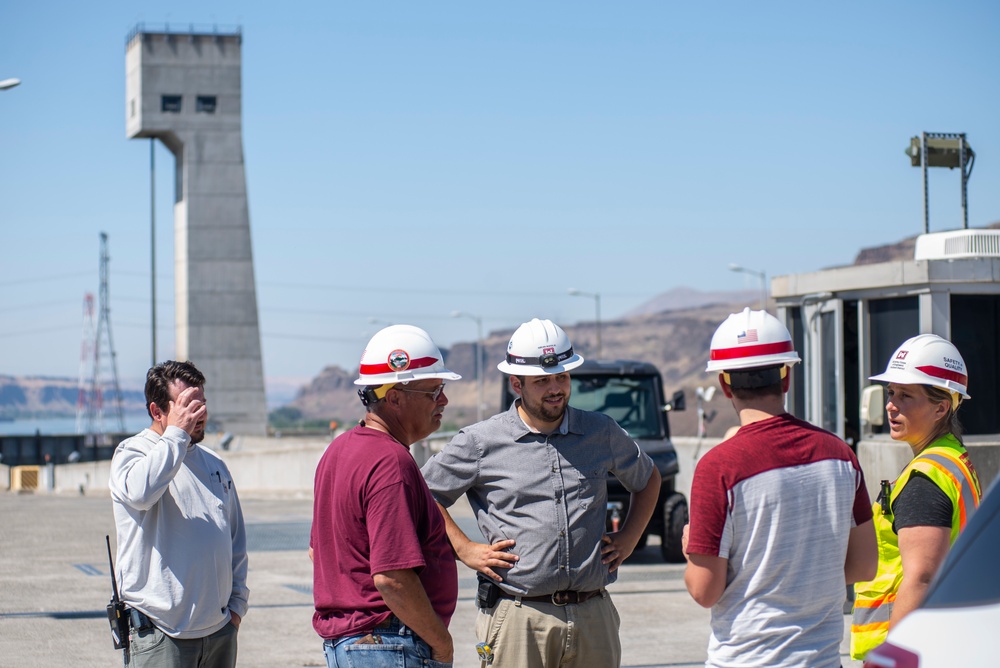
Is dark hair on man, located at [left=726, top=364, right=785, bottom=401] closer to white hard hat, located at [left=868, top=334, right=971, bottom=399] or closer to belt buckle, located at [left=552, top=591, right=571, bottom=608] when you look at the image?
white hard hat, located at [left=868, top=334, right=971, bottom=399]

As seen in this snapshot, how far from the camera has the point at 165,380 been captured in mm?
5008

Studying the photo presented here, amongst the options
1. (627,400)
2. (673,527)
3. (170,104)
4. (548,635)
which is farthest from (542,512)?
(170,104)

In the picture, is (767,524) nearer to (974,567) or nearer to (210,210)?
(974,567)

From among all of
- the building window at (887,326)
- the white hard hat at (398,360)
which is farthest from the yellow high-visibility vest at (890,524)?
the building window at (887,326)

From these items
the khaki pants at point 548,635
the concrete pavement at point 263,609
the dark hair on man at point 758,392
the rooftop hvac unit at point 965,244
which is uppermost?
the rooftop hvac unit at point 965,244

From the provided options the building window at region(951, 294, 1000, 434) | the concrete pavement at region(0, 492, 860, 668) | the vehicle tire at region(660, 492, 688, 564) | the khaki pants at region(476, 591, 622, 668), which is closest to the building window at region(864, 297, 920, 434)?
the building window at region(951, 294, 1000, 434)

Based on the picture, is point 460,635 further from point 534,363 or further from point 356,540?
point 356,540

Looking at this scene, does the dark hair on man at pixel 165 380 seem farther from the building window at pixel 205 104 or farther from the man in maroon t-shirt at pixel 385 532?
the building window at pixel 205 104

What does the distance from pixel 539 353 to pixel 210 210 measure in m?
75.4

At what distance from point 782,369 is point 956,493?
2.49 ft

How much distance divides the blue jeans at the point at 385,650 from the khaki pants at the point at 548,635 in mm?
929

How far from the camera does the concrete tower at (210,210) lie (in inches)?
3051

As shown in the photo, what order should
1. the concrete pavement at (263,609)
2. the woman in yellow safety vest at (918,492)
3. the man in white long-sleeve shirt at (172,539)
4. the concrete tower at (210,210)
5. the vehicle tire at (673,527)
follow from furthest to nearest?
the concrete tower at (210,210), the vehicle tire at (673,527), the concrete pavement at (263,609), the man in white long-sleeve shirt at (172,539), the woman in yellow safety vest at (918,492)

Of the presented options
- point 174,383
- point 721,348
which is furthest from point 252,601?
point 721,348
